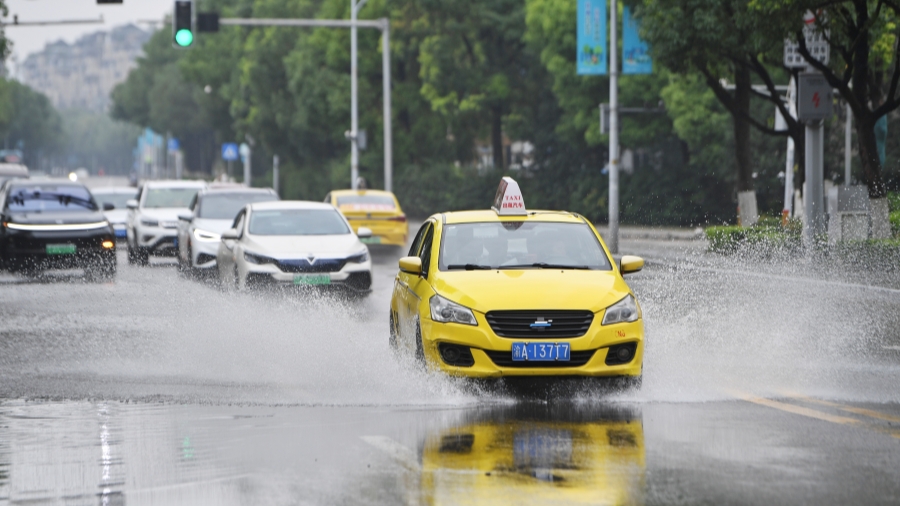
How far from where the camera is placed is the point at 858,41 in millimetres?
25984

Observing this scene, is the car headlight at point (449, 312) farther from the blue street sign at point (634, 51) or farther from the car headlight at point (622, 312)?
the blue street sign at point (634, 51)

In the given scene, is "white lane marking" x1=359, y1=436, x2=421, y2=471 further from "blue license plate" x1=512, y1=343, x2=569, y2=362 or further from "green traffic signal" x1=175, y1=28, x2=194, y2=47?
"green traffic signal" x1=175, y1=28, x2=194, y2=47

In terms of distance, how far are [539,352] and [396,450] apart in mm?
2089

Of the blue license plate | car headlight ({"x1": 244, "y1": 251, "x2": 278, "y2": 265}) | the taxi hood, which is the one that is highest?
the taxi hood

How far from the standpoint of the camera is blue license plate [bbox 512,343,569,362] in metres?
9.86

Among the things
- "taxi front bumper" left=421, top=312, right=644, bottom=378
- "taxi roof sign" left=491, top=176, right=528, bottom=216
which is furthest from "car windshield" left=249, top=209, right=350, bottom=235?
"taxi front bumper" left=421, top=312, right=644, bottom=378

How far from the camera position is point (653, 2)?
1185 inches

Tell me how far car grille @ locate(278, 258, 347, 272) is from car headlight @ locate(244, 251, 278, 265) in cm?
13

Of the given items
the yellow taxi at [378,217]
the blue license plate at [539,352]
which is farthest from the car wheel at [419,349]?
the yellow taxi at [378,217]

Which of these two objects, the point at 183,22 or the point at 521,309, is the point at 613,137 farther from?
the point at 521,309

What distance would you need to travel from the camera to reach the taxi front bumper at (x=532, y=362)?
9883mm

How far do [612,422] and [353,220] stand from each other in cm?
2288

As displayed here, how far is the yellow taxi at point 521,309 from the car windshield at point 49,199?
15679mm

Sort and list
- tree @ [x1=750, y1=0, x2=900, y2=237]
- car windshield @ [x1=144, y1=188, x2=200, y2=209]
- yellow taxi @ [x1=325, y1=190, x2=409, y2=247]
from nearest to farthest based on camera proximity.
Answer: tree @ [x1=750, y1=0, x2=900, y2=237] < car windshield @ [x1=144, y1=188, x2=200, y2=209] < yellow taxi @ [x1=325, y1=190, x2=409, y2=247]
